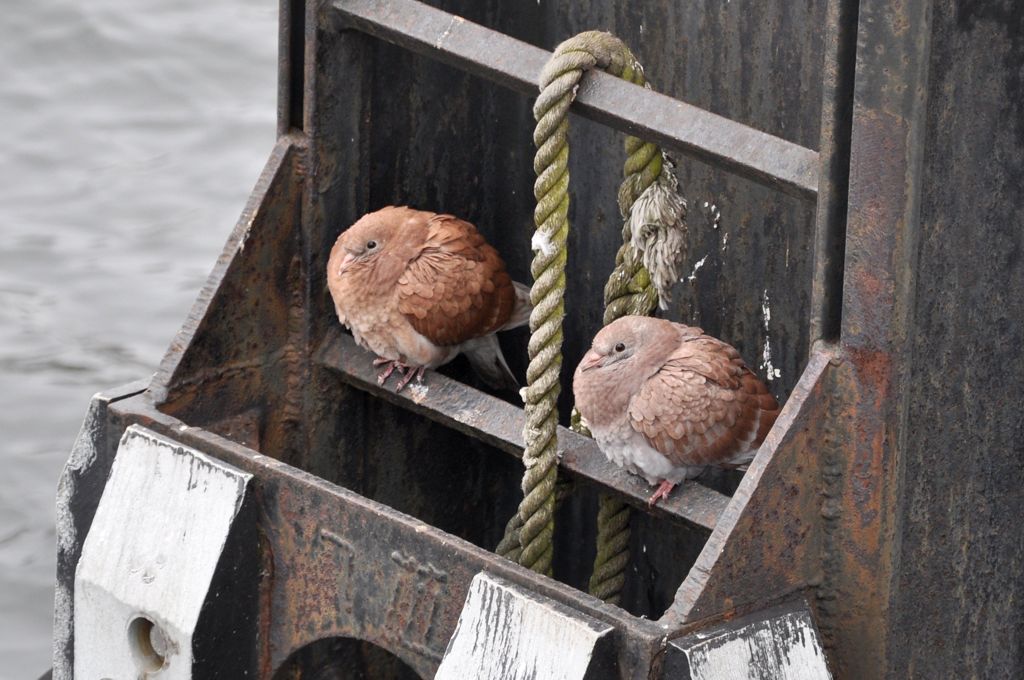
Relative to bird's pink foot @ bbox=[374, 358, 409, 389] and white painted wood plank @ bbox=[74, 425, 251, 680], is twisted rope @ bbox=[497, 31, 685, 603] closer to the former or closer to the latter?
bird's pink foot @ bbox=[374, 358, 409, 389]

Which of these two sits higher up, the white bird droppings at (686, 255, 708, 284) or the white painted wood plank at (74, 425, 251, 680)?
the white bird droppings at (686, 255, 708, 284)

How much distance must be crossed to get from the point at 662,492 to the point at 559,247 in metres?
0.50

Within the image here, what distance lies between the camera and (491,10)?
4.20 metres

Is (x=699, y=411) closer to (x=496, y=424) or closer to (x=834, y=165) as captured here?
(x=496, y=424)

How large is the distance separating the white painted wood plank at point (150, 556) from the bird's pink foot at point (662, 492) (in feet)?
2.48

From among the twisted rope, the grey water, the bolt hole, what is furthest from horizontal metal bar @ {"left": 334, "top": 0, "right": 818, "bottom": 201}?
the grey water

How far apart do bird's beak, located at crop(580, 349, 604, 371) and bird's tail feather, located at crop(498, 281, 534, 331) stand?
1.89 feet

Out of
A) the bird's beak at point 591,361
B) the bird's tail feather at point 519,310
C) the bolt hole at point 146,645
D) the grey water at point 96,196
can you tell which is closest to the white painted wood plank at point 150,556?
the bolt hole at point 146,645

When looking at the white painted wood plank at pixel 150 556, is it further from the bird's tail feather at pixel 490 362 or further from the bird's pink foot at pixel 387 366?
the bird's tail feather at pixel 490 362

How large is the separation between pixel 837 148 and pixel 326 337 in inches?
59.6

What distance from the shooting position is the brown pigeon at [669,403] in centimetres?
341

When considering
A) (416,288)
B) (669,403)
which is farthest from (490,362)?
(669,403)

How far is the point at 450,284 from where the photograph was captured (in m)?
4.02

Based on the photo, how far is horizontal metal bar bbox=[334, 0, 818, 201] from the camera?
3.15 m
